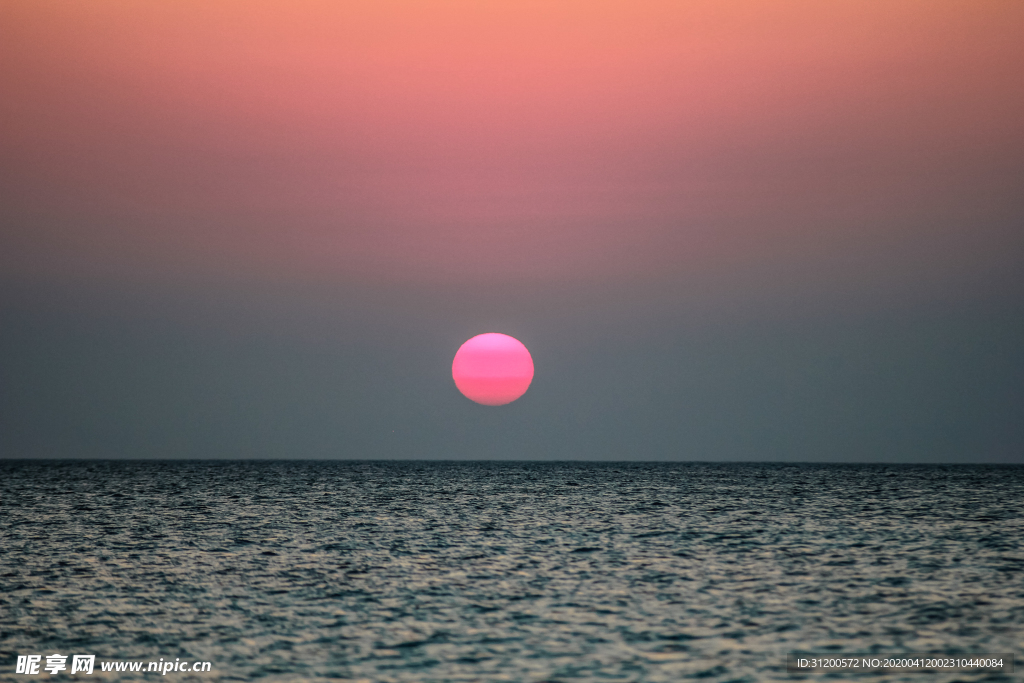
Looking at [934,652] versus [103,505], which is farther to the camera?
[103,505]

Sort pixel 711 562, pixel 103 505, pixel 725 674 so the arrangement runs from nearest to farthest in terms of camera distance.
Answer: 1. pixel 725 674
2. pixel 711 562
3. pixel 103 505

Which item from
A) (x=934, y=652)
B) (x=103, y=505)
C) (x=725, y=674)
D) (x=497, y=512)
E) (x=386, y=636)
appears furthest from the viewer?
(x=103, y=505)

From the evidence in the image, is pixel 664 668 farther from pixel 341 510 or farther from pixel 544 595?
pixel 341 510

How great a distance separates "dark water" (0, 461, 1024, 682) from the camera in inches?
858

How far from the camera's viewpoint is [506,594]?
3027 centimetres

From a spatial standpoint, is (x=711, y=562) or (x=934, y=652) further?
(x=711, y=562)

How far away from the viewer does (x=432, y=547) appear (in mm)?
45000

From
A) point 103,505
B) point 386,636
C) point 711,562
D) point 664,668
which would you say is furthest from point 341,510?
point 664,668

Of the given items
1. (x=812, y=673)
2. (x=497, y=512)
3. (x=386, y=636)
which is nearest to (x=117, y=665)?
(x=386, y=636)

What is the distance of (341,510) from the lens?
243 feet

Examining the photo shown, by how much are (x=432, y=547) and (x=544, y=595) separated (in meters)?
15.9

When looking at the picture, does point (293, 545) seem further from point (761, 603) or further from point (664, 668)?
point (664, 668)

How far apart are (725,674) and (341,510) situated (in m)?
57.1

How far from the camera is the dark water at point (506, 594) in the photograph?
21.8 metres
